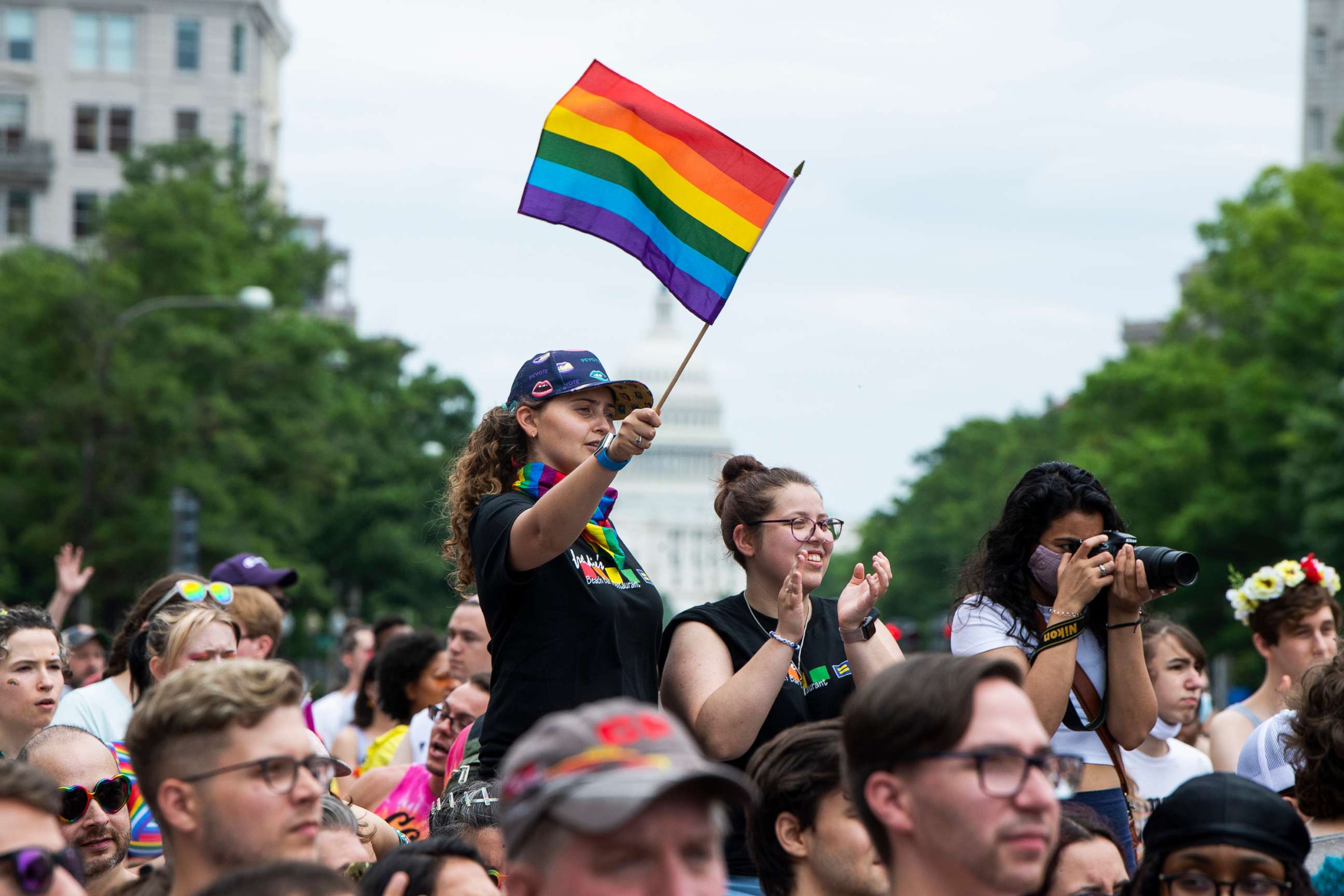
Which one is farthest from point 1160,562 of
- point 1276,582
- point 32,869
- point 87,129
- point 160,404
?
point 87,129

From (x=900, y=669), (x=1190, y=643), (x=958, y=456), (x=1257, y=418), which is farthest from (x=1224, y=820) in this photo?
(x=958, y=456)

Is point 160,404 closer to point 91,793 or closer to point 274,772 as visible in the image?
point 91,793

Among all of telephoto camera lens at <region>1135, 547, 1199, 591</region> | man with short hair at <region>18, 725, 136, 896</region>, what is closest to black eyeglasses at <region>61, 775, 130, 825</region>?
man with short hair at <region>18, 725, 136, 896</region>

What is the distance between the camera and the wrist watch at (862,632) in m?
6.18

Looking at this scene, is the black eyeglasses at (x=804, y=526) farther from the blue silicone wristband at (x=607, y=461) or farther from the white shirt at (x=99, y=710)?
the white shirt at (x=99, y=710)

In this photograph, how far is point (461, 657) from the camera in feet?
32.2

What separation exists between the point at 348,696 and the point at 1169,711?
653 cm

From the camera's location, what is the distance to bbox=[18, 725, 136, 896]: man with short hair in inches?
228

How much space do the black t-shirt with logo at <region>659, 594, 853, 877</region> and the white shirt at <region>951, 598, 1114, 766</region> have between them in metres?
0.40

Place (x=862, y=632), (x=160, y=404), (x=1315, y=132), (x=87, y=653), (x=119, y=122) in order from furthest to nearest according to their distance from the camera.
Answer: (x=119, y=122) < (x=1315, y=132) < (x=160, y=404) < (x=87, y=653) < (x=862, y=632)

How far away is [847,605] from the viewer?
6125 millimetres

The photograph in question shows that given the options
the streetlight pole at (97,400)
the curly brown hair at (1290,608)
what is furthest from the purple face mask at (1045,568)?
the streetlight pole at (97,400)

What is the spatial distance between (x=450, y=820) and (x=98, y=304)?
3114cm

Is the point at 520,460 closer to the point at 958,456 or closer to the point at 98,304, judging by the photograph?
the point at 98,304
